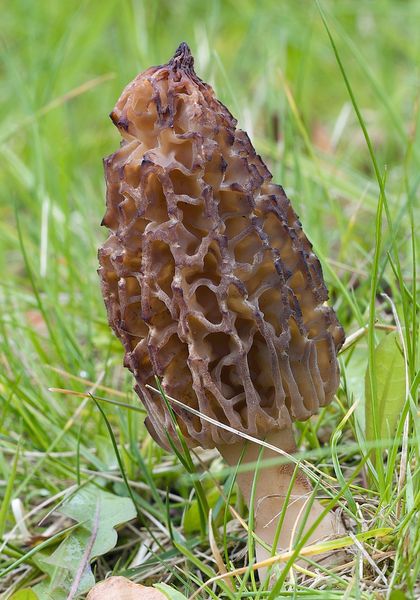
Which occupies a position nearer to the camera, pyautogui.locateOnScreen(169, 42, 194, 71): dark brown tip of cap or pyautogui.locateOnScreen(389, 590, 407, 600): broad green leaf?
pyautogui.locateOnScreen(389, 590, 407, 600): broad green leaf

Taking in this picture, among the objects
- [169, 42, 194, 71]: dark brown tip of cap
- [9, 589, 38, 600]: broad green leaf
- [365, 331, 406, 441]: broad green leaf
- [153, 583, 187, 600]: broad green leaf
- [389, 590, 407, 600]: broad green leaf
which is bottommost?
[389, 590, 407, 600]: broad green leaf

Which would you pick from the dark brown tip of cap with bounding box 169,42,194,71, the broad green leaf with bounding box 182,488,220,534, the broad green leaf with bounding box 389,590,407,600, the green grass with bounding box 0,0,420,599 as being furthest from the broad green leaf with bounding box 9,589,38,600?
the dark brown tip of cap with bounding box 169,42,194,71

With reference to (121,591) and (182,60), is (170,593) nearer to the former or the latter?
Answer: (121,591)

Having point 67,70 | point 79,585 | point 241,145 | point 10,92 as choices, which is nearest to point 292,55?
point 67,70

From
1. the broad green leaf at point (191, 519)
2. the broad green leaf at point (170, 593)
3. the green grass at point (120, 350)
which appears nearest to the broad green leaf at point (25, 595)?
the green grass at point (120, 350)

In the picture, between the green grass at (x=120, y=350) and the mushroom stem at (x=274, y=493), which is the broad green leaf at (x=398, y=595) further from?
the mushroom stem at (x=274, y=493)

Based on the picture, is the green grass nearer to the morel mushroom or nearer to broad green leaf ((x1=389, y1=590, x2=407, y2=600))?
broad green leaf ((x1=389, y1=590, x2=407, y2=600))
